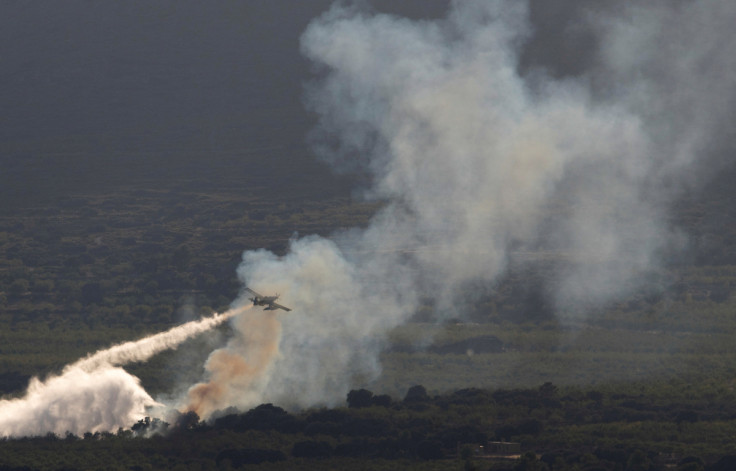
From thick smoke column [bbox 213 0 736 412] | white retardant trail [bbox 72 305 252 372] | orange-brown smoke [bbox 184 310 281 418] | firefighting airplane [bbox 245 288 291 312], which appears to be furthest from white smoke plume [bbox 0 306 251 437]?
thick smoke column [bbox 213 0 736 412]

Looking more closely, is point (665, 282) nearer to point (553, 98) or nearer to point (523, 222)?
point (523, 222)

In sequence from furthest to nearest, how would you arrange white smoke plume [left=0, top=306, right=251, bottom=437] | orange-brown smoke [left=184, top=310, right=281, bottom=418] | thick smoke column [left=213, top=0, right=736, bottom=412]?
Result: thick smoke column [left=213, top=0, right=736, bottom=412], orange-brown smoke [left=184, top=310, right=281, bottom=418], white smoke plume [left=0, top=306, right=251, bottom=437]

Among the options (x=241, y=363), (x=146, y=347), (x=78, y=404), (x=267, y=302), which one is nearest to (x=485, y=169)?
(x=267, y=302)

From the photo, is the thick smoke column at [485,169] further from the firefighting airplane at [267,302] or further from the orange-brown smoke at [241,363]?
the firefighting airplane at [267,302]

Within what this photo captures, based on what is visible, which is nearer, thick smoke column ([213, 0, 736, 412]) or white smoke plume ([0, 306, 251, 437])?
white smoke plume ([0, 306, 251, 437])

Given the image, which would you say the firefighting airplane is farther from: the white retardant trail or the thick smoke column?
the white retardant trail
